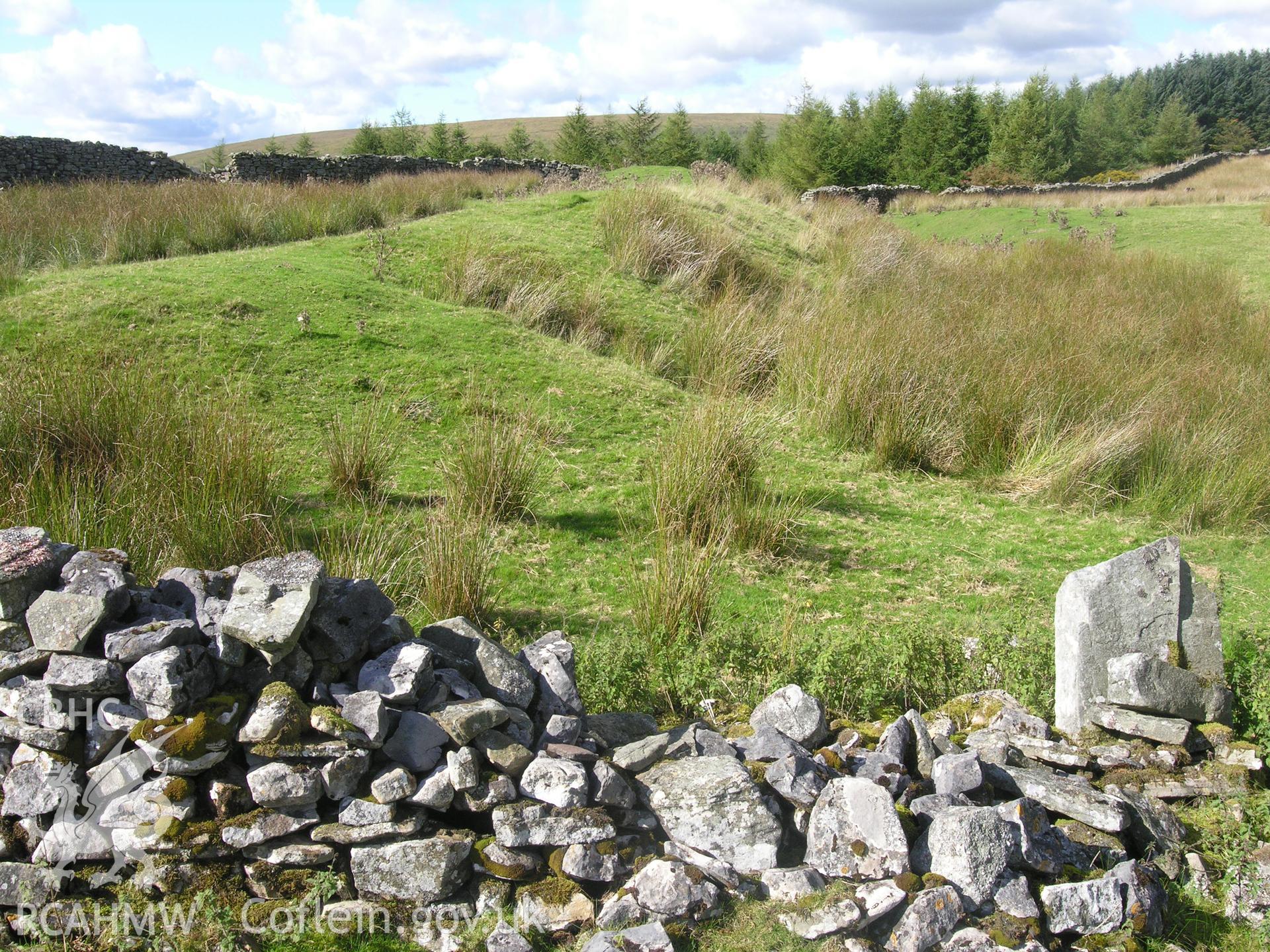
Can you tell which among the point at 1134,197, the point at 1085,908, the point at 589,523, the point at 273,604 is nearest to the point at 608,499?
the point at 589,523

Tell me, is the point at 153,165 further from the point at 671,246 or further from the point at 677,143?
the point at 677,143

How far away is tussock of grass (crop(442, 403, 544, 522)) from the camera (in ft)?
19.1

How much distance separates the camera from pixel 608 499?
21.4 ft

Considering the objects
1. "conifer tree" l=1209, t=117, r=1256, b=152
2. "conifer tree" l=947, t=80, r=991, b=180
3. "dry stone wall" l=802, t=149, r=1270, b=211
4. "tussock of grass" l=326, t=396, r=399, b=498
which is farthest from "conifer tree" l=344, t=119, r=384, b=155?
"conifer tree" l=1209, t=117, r=1256, b=152

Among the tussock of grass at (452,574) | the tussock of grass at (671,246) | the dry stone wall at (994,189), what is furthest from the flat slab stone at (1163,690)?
the dry stone wall at (994,189)

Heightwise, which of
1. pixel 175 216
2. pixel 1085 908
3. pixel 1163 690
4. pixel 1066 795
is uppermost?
pixel 175 216

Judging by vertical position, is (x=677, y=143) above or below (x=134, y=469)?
above

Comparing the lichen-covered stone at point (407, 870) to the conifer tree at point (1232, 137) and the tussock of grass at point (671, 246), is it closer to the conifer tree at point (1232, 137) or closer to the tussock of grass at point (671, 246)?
the tussock of grass at point (671, 246)

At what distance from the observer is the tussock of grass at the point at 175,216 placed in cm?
974

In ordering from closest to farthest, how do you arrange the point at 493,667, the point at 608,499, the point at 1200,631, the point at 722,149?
the point at 493,667
the point at 1200,631
the point at 608,499
the point at 722,149

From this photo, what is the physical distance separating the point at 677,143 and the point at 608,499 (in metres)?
30.0

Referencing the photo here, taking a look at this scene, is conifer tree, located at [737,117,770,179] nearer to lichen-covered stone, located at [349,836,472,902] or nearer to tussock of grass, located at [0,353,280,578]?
tussock of grass, located at [0,353,280,578]

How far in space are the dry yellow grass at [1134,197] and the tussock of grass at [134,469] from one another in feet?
80.4

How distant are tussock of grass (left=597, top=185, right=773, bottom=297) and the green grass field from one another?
141cm
